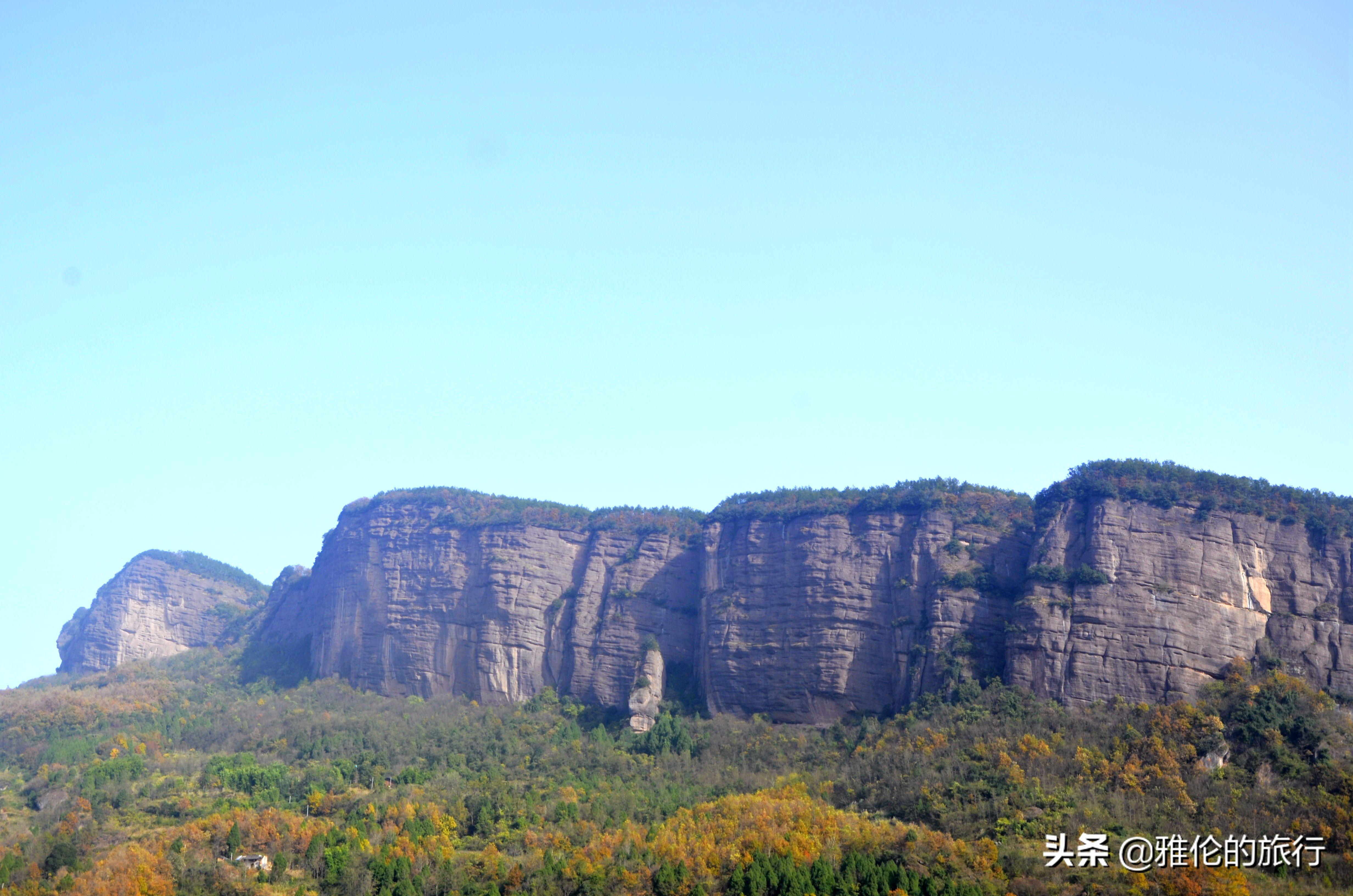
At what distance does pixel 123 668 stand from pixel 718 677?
179 ft

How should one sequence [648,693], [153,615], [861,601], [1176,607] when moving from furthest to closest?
[153,615]
[648,693]
[861,601]
[1176,607]

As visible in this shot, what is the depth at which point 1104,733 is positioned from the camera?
2562 inches

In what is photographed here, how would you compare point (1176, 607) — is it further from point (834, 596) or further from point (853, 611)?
point (834, 596)

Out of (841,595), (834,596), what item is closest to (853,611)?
(841,595)

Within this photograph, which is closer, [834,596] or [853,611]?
[853,611]

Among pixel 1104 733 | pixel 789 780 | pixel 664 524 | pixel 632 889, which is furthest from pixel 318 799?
pixel 1104 733

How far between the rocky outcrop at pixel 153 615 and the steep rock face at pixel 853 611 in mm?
56474

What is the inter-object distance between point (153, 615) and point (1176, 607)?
9157 cm

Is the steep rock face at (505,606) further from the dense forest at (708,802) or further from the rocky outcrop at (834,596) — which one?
the dense forest at (708,802)

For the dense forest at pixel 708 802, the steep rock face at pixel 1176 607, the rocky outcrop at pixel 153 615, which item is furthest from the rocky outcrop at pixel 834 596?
the rocky outcrop at pixel 153 615

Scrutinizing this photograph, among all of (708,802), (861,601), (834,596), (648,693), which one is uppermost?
(834,596)

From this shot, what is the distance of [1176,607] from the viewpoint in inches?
2790

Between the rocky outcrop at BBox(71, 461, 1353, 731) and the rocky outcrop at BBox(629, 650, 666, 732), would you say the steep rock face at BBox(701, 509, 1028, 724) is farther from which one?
the rocky outcrop at BBox(629, 650, 666, 732)

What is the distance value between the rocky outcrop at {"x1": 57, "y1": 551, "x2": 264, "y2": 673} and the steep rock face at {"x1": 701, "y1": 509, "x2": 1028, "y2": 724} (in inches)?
2223
